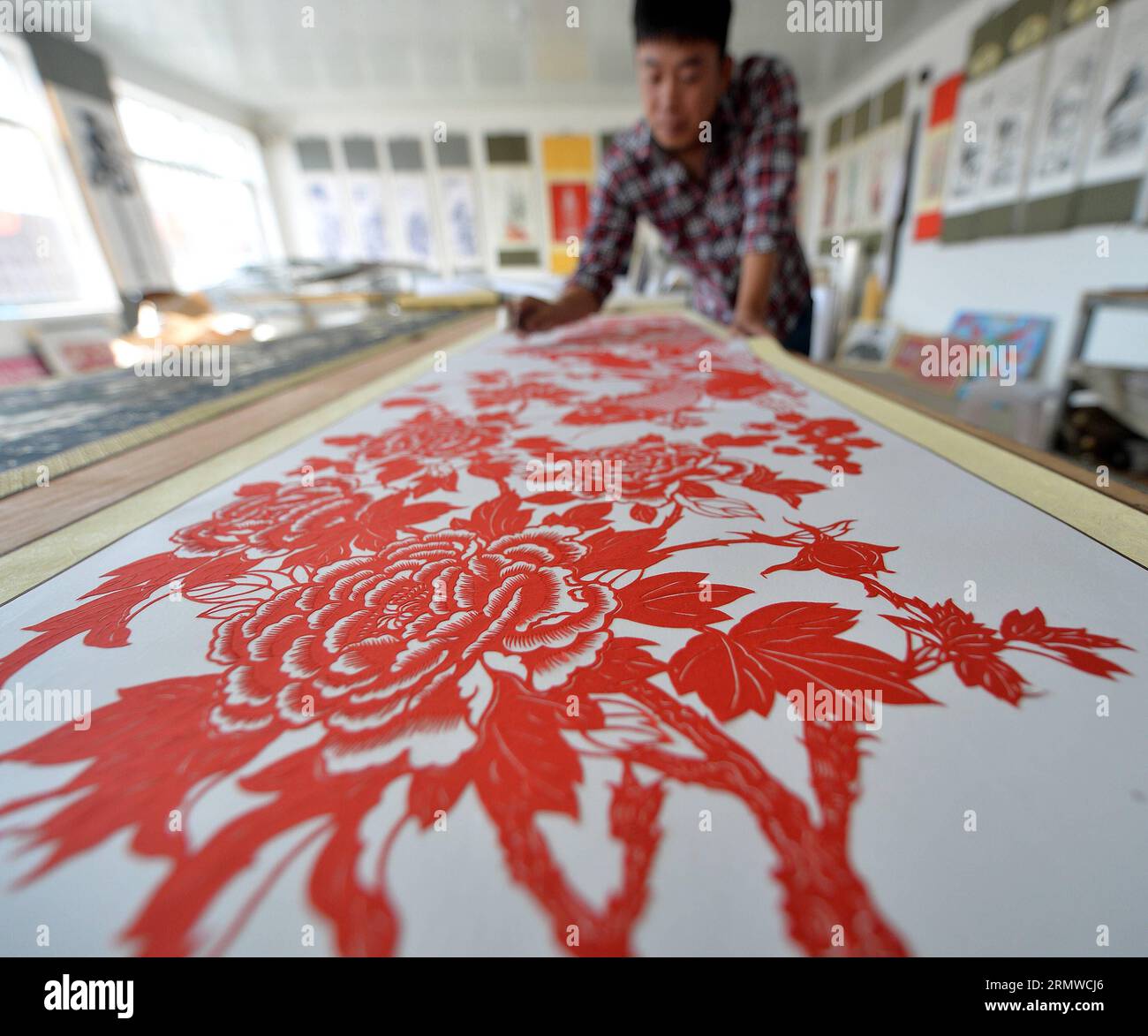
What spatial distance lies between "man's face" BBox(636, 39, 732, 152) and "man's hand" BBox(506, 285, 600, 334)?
45 cm

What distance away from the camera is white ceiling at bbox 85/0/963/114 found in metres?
3.94

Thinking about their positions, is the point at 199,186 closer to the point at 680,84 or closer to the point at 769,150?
the point at 680,84

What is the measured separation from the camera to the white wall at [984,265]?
286cm

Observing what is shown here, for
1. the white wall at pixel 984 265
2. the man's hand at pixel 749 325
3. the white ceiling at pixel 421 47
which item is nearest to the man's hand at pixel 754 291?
the man's hand at pixel 749 325

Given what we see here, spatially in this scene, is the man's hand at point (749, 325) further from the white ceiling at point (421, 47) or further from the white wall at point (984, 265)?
the white ceiling at point (421, 47)

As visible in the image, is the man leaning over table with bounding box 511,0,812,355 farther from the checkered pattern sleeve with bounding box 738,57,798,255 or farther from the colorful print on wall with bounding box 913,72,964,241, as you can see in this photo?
the colorful print on wall with bounding box 913,72,964,241

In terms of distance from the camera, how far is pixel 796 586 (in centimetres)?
40

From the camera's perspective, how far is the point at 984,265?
12.3 ft

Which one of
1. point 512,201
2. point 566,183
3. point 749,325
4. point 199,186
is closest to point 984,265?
point 749,325

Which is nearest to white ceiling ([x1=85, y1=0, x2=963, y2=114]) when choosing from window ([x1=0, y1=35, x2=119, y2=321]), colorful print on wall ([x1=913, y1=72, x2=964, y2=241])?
colorful print on wall ([x1=913, y1=72, x2=964, y2=241])

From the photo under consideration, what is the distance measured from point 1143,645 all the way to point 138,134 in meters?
7.40
